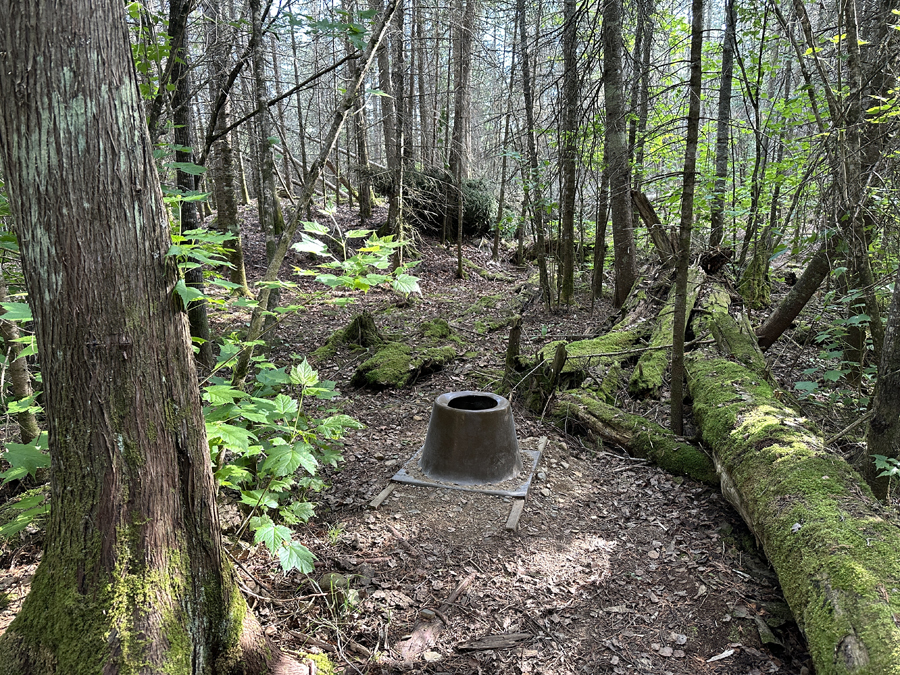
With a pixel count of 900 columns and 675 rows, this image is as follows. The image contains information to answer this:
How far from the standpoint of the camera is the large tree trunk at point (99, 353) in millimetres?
1576

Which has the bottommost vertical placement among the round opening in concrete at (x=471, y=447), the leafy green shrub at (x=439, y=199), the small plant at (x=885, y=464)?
the round opening in concrete at (x=471, y=447)

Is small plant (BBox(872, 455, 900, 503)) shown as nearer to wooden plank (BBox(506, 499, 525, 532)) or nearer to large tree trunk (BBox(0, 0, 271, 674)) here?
wooden plank (BBox(506, 499, 525, 532))

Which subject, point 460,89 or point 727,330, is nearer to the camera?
point 727,330

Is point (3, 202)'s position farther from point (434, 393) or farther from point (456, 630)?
point (434, 393)

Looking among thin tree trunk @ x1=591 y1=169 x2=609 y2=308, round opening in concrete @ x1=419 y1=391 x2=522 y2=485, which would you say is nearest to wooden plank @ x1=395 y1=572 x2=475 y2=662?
round opening in concrete @ x1=419 y1=391 x2=522 y2=485

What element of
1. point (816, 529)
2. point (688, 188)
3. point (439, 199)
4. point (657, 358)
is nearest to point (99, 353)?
point (816, 529)

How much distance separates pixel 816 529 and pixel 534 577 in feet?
5.21

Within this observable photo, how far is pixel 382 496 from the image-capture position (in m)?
4.12

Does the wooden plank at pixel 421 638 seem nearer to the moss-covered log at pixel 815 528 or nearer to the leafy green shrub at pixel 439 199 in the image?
the moss-covered log at pixel 815 528

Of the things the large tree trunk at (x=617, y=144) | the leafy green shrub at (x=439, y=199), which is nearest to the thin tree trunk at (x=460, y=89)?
the leafy green shrub at (x=439, y=199)

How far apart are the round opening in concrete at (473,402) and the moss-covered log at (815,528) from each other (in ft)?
5.96

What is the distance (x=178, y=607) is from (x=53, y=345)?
39.1 inches

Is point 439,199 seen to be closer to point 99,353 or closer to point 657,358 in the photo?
point 657,358

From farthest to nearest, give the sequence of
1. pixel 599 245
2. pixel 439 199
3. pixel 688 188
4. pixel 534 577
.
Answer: pixel 439 199 → pixel 599 245 → pixel 688 188 → pixel 534 577
